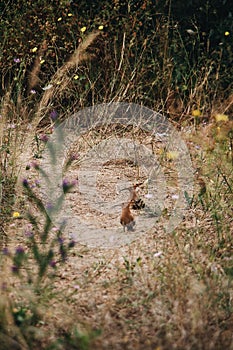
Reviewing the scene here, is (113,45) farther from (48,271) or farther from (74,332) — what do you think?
(74,332)

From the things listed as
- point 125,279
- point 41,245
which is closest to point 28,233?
point 41,245

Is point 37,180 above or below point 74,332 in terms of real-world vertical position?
below

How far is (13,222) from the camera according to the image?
3.10m

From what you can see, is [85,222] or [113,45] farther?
[113,45]

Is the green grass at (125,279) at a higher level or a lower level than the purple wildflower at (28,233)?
higher

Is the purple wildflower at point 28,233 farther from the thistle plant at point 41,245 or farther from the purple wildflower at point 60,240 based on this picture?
the purple wildflower at point 60,240

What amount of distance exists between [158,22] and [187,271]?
9.42ft

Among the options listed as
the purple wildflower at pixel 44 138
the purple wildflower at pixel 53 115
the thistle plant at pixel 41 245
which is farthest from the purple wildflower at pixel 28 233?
the purple wildflower at pixel 53 115

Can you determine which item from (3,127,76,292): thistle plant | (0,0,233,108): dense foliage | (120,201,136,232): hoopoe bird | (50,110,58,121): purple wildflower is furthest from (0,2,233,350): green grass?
(0,0,233,108): dense foliage

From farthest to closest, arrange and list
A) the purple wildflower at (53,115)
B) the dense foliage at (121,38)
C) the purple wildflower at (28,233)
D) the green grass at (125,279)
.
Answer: the dense foliage at (121,38), the purple wildflower at (53,115), the purple wildflower at (28,233), the green grass at (125,279)

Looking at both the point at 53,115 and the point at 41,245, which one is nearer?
the point at 41,245

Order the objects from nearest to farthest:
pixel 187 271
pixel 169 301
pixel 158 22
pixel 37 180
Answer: pixel 169 301 < pixel 187 271 < pixel 37 180 < pixel 158 22

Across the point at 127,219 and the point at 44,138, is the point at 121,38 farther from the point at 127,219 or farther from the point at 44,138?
the point at 127,219

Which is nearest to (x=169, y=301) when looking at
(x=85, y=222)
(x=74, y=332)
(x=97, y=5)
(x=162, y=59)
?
(x=74, y=332)
